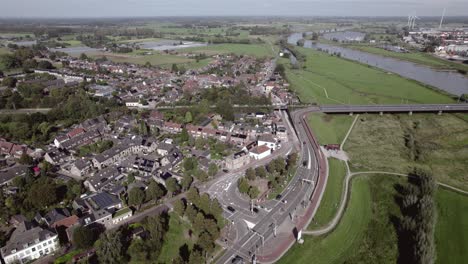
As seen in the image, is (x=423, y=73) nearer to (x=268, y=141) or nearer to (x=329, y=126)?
(x=329, y=126)

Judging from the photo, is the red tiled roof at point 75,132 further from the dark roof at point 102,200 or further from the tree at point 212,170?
the tree at point 212,170

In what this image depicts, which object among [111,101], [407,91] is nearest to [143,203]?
[111,101]

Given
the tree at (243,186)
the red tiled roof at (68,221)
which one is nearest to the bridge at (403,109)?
the tree at (243,186)

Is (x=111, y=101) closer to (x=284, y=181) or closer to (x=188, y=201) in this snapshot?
(x=188, y=201)

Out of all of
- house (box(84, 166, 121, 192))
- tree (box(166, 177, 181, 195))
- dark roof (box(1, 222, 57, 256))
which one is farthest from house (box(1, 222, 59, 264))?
tree (box(166, 177, 181, 195))

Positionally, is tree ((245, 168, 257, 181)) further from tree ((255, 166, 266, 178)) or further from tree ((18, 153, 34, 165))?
tree ((18, 153, 34, 165))

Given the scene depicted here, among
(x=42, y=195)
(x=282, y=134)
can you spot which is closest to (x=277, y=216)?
(x=282, y=134)

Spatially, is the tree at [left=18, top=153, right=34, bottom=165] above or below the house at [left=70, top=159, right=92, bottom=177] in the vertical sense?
above
